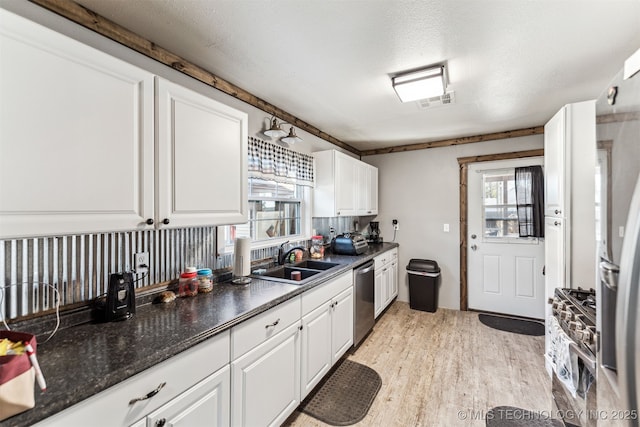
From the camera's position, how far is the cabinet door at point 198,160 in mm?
1328

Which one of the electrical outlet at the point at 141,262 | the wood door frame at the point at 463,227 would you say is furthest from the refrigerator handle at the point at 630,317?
the wood door frame at the point at 463,227

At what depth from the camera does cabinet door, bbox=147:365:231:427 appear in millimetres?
1041

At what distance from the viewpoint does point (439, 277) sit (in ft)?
12.9

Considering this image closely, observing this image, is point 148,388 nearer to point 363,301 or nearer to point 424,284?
point 363,301

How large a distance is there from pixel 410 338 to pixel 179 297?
2487 mm

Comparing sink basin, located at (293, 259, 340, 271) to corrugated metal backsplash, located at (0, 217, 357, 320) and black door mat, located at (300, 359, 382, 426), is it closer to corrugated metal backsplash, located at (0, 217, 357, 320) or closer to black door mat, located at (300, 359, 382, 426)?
black door mat, located at (300, 359, 382, 426)

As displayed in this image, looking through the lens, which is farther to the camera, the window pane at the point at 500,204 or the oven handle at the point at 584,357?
the window pane at the point at 500,204

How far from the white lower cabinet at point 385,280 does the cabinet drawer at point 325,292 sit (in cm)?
83

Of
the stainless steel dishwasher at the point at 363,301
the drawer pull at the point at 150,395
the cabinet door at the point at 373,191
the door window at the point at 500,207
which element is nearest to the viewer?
the drawer pull at the point at 150,395

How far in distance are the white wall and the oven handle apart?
2.86 m

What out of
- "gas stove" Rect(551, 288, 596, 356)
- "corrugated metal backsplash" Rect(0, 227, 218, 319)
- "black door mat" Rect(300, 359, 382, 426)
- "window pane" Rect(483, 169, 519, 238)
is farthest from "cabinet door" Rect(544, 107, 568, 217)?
"corrugated metal backsplash" Rect(0, 227, 218, 319)

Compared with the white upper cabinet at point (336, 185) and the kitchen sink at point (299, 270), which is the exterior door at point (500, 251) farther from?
the kitchen sink at point (299, 270)

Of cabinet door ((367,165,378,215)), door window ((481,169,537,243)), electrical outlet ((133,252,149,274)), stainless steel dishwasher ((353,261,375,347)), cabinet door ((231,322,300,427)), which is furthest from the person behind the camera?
cabinet door ((367,165,378,215))

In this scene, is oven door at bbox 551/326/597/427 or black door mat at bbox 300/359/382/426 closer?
oven door at bbox 551/326/597/427
